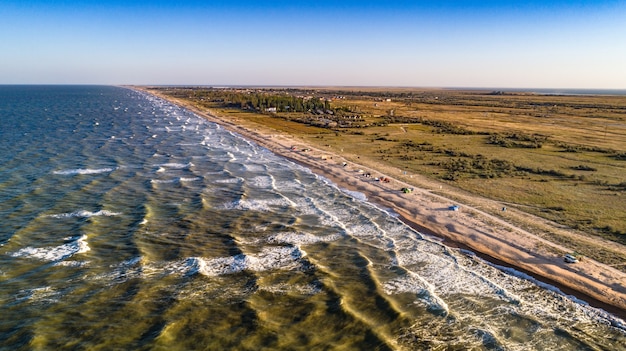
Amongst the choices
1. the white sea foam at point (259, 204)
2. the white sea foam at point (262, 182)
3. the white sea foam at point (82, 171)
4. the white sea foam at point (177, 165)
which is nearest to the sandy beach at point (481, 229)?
the white sea foam at point (262, 182)

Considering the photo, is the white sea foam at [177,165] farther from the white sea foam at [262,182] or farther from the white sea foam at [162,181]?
the white sea foam at [262,182]

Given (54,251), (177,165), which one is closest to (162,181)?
(177,165)

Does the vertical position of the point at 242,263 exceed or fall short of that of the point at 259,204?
it falls short

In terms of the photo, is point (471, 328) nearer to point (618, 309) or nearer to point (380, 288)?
point (380, 288)

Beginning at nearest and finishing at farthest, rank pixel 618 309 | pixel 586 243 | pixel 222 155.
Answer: pixel 618 309
pixel 586 243
pixel 222 155

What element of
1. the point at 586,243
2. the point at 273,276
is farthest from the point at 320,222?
the point at 586,243

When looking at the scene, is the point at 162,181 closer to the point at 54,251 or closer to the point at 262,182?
the point at 262,182
